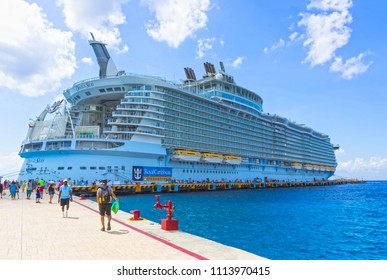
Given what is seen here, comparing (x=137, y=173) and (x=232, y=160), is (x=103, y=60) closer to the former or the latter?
(x=137, y=173)

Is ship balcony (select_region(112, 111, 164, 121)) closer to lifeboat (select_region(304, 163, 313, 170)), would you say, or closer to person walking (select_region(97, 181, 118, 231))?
person walking (select_region(97, 181, 118, 231))

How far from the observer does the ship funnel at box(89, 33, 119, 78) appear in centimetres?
5844

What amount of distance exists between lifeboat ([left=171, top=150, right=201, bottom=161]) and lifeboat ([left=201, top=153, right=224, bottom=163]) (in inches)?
80.5

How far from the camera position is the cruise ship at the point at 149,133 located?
45375 mm

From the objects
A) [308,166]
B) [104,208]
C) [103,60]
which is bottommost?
[104,208]

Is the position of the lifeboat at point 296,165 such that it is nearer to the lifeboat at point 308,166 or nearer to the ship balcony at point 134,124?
the lifeboat at point 308,166

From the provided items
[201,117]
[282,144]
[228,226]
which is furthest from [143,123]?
[282,144]

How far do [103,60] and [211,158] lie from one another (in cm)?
2779

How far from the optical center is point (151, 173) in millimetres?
50188

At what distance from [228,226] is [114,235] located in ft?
34.2

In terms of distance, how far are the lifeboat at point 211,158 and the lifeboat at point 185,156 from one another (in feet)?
6.71

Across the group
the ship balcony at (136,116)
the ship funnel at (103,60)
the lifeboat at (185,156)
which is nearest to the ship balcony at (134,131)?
the ship balcony at (136,116)

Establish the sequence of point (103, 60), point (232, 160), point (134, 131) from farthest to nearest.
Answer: point (232, 160), point (103, 60), point (134, 131)

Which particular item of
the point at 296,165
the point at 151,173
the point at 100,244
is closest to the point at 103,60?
the point at 151,173
